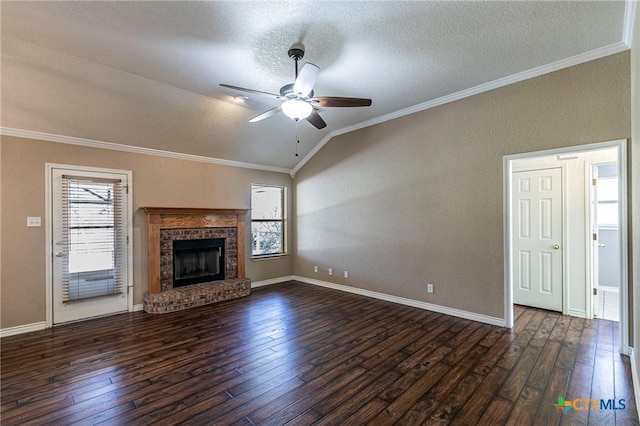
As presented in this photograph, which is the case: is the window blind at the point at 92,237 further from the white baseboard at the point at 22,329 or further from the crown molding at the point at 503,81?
the crown molding at the point at 503,81

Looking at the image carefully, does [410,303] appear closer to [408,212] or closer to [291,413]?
[408,212]

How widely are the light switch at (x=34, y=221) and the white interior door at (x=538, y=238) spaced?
6.89 meters

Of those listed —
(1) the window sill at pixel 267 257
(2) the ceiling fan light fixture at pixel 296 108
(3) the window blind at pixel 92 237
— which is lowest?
(1) the window sill at pixel 267 257

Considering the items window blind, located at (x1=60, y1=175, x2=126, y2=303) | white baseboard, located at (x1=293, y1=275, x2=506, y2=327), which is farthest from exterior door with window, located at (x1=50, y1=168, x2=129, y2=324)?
white baseboard, located at (x1=293, y1=275, x2=506, y2=327)

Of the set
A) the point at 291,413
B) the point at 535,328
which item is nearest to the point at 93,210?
the point at 291,413

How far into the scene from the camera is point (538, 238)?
433cm

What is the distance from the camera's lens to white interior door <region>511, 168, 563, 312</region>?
4.14 metres

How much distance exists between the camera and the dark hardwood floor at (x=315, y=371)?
210 cm

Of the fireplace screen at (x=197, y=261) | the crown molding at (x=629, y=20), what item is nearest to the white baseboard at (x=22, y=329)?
the fireplace screen at (x=197, y=261)

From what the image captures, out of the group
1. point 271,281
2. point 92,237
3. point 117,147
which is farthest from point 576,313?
point 117,147

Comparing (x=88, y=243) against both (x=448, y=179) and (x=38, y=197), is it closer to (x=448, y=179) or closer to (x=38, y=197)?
(x=38, y=197)

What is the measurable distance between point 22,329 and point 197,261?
2292mm

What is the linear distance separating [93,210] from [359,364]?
425 cm

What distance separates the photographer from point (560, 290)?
161 inches
